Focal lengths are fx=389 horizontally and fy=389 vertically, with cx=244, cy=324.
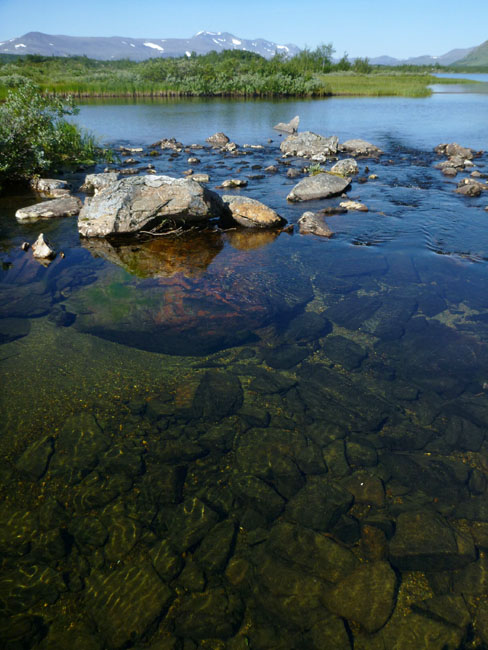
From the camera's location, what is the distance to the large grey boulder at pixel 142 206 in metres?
12.1

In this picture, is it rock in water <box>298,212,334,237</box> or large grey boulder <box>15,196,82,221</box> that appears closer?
rock in water <box>298,212,334,237</box>

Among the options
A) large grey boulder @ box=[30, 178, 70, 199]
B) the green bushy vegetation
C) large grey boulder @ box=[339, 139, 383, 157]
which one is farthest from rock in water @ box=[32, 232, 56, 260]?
large grey boulder @ box=[339, 139, 383, 157]

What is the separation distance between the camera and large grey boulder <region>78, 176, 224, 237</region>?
39.7 ft

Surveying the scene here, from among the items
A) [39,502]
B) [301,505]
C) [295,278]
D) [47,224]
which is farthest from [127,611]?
[47,224]

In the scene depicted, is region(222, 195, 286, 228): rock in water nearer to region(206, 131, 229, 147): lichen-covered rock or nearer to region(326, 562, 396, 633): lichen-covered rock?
region(326, 562, 396, 633): lichen-covered rock

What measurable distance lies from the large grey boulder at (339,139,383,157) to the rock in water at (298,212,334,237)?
13.6 meters

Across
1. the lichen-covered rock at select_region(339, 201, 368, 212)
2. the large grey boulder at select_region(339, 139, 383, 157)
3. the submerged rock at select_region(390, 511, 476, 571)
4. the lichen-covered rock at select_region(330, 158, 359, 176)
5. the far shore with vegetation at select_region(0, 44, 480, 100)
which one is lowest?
the submerged rock at select_region(390, 511, 476, 571)

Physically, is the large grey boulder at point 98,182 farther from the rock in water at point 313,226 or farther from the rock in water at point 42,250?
the rock in water at point 313,226

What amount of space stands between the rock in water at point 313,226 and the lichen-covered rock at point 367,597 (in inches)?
399

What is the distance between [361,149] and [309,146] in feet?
10.5

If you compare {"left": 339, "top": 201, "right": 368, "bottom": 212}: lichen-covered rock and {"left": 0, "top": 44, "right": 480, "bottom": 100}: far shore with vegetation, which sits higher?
{"left": 0, "top": 44, "right": 480, "bottom": 100}: far shore with vegetation

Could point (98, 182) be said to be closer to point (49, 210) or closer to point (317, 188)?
point (49, 210)


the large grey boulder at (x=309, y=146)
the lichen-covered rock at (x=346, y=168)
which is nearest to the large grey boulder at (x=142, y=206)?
the lichen-covered rock at (x=346, y=168)

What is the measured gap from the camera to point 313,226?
41.4 ft
